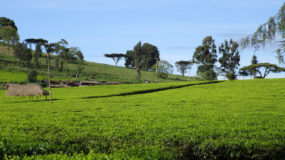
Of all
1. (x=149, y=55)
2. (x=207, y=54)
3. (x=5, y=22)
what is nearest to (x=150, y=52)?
(x=149, y=55)

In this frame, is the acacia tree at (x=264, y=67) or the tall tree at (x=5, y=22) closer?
the acacia tree at (x=264, y=67)

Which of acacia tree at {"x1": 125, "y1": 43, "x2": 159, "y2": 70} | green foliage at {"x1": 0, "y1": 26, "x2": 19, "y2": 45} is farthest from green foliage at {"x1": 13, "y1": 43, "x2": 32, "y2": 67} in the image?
acacia tree at {"x1": 125, "y1": 43, "x2": 159, "y2": 70}

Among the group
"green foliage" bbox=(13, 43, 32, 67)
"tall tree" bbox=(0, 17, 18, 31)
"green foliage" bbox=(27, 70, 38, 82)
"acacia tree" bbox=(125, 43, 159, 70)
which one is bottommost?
"green foliage" bbox=(27, 70, 38, 82)

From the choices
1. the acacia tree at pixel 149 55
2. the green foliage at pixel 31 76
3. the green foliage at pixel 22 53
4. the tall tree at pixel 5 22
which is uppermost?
the tall tree at pixel 5 22

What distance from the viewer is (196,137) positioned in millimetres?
10891

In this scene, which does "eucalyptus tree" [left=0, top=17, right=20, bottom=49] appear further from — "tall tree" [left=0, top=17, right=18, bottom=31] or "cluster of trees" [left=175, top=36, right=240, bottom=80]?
"cluster of trees" [left=175, top=36, right=240, bottom=80]

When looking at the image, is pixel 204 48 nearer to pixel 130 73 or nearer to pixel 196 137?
pixel 130 73

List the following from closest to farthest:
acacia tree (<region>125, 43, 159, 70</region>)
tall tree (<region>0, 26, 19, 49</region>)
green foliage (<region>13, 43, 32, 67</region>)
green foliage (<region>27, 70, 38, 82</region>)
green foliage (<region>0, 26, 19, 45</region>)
Answer: green foliage (<region>27, 70, 38, 82</region>) < green foliage (<region>13, 43, 32, 67</region>) < green foliage (<region>0, 26, 19, 45</region>) < tall tree (<region>0, 26, 19, 49</region>) < acacia tree (<region>125, 43, 159, 70</region>)

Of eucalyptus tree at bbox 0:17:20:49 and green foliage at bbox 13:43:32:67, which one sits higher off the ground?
eucalyptus tree at bbox 0:17:20:49

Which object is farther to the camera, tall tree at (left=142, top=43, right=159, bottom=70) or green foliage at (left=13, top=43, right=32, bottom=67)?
tall tree at (left=142, top=43, right=159, bottom=70)

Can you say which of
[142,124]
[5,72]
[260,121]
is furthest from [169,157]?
[5,72]

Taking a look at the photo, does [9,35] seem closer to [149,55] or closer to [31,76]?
[31,76]

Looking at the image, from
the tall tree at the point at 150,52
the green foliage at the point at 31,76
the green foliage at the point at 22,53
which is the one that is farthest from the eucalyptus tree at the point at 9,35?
→ the tall tree at the point at 150,52

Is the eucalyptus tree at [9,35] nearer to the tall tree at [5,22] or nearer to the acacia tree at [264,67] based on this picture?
the tall tree at [5,22]
